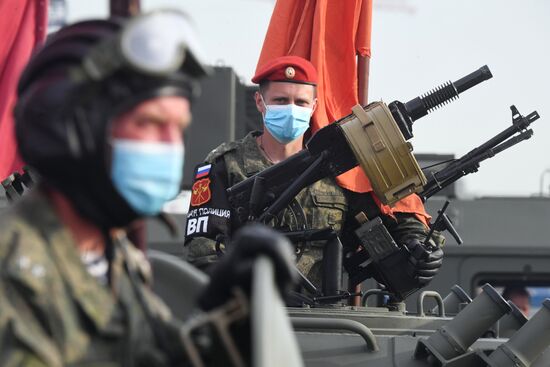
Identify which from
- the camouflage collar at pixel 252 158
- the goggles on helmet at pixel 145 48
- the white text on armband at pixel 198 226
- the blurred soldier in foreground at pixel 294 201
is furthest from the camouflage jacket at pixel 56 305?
the camouflage collar at pixel 252 158

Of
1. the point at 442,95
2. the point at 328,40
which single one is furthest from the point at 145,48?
the point at 328,40

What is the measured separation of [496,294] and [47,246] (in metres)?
3.41

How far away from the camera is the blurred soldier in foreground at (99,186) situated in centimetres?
257

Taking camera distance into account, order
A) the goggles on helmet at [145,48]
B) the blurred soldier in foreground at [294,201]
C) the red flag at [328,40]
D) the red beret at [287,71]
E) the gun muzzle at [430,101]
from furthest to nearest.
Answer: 1. the red flag at [328,40]
2. the red beret at [287,71]
3. the gun muzzle at [430,101]
4. the blurred soldier in foreground at [294,201]
5. the goggles on helmet at [145,48]

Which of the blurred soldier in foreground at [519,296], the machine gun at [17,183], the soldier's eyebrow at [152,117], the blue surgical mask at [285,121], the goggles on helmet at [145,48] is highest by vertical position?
the goggles on helmet at [145,48]

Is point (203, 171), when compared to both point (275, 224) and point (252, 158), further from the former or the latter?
point (275, 224)

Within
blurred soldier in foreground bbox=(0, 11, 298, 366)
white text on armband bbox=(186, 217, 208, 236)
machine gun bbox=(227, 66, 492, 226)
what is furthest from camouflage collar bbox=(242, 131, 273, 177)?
blurred soldier in foreground bbox=(0, 11, 298, 366)

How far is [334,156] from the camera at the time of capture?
6.39 metres

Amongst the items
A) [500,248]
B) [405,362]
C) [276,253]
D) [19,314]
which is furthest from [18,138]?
[500,248]

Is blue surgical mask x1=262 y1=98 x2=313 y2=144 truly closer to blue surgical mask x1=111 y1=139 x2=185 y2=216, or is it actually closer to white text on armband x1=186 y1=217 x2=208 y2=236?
white text on armband x1=186 y1=217 x2=208 y2=236

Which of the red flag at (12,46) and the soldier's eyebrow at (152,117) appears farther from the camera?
the red flag at (12,46)

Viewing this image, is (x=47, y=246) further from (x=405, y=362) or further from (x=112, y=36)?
(x=405, y=362)

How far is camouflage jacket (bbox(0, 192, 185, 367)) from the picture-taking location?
253 cm

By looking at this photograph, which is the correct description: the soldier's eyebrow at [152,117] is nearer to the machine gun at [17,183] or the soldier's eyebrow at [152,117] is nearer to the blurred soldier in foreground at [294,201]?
the blurred soldier in foreground at [294,201]
